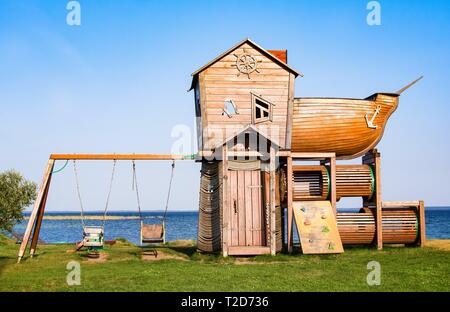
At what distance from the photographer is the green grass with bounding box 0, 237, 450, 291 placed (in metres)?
12.3

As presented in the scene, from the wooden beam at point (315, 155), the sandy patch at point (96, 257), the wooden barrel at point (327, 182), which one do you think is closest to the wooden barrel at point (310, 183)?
the wooden barrel at point (327, 182)

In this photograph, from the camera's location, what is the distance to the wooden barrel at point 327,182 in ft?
66.5

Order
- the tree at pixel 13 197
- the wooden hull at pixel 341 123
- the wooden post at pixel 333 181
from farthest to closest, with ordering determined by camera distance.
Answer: the tree at pixel 13 197 → the wooden hull at pixel 341 123 → the wooden post at pixel 333 181

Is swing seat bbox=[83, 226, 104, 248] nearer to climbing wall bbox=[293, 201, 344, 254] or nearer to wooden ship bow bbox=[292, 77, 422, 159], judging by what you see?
climbing wall bbox=[293, 201, 344, 254]

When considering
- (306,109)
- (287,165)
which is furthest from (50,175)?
(306,109)

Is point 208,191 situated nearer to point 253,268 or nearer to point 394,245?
point 253,268

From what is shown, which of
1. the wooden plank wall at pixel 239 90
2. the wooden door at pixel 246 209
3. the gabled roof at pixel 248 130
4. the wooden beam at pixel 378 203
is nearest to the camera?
the gabled roof at pixel 248 130

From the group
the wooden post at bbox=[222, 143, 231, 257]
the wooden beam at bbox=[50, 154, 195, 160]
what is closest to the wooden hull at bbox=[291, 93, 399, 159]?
the wooden post at bbox=[222, 143, 231, 257]

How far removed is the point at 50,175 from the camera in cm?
1898

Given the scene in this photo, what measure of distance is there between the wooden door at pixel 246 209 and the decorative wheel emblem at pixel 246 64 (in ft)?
13.3

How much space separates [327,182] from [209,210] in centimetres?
503

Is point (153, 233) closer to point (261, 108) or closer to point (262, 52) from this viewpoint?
point (261, 108)

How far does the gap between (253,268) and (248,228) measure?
381cm

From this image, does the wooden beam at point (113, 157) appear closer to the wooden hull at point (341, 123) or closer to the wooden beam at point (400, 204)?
the wooden hull at point (341, 123)
